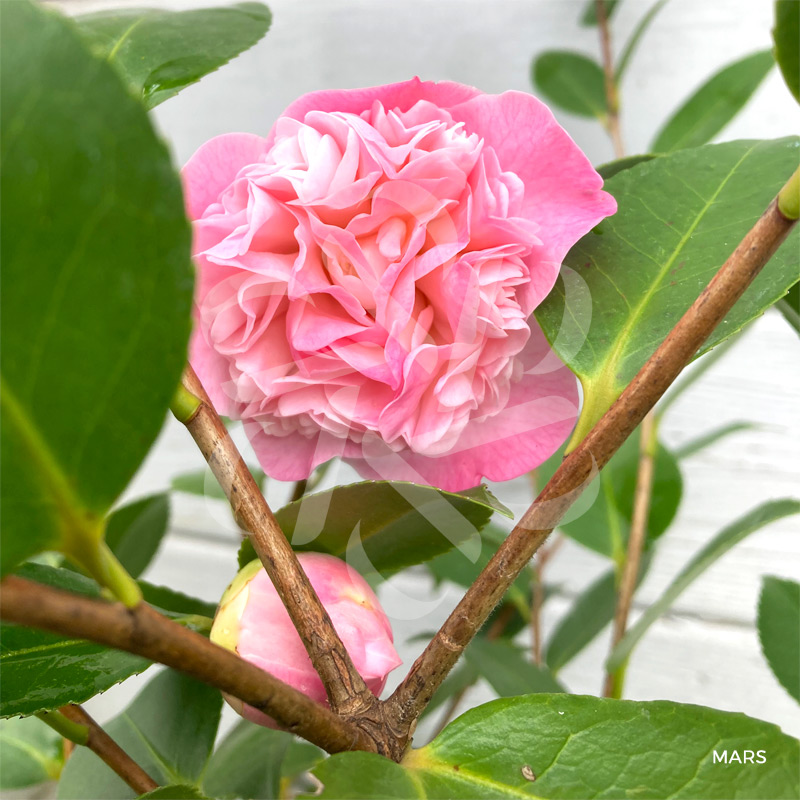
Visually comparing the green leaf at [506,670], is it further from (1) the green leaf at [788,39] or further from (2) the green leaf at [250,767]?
(1) the green leaf at [788,39]

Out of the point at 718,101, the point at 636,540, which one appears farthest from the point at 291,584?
the point at 718,101

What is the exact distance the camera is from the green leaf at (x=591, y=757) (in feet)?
0.48

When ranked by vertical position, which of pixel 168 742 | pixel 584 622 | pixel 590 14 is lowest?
pixel 584 622

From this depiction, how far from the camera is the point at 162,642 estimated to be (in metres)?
0.11

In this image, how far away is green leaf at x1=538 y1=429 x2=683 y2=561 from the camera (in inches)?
15.3

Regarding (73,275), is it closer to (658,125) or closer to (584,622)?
(584,622)

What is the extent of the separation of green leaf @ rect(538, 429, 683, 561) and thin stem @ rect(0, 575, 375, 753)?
266 mm

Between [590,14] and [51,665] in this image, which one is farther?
[590,14]

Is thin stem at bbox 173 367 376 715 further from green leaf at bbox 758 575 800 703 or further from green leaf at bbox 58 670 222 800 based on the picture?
green leaf at bbox 758 575 800 703

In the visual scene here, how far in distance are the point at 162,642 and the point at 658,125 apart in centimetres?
51

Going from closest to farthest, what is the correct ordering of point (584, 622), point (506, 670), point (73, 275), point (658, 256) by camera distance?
point (73, 275) < point (658, 256) < point (506, 670) < point (584, 622)

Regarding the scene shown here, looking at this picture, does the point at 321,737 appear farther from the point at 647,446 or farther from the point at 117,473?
the point at 647,446

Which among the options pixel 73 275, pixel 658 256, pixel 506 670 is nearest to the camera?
pixel 73 275

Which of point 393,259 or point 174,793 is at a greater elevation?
point 393,259
